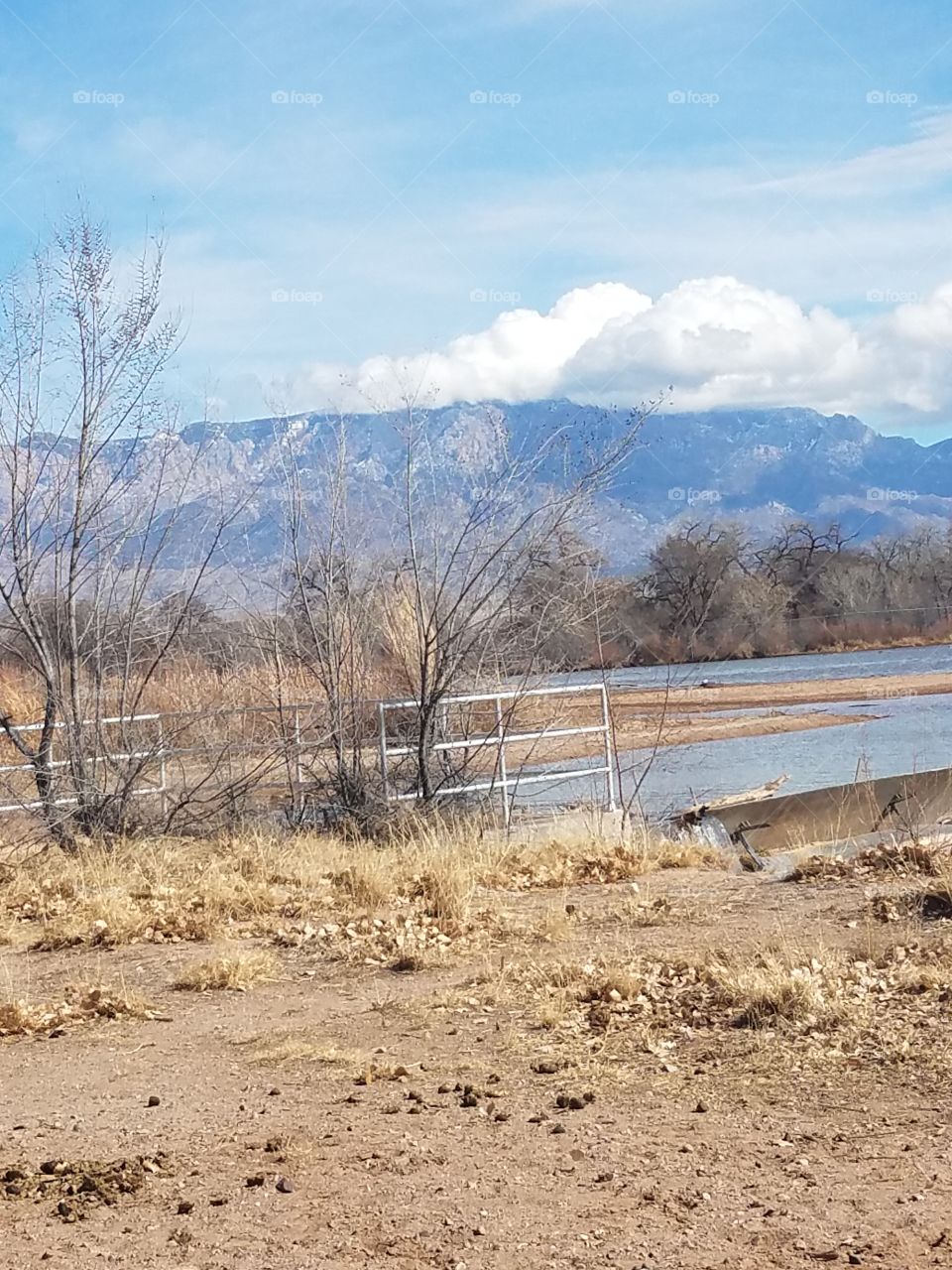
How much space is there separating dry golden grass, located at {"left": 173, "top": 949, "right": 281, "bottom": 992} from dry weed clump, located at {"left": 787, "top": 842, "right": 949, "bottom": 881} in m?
4.92

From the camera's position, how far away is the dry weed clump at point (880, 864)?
1093 centimetres

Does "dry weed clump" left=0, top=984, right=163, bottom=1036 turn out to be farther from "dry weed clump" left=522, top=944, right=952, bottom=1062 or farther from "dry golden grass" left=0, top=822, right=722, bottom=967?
"dry weed clump" left=522, top=944, right=952, bottom=1062

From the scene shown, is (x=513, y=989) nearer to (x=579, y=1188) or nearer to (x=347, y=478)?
(x=579, y=1188)

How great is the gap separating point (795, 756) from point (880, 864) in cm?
1731

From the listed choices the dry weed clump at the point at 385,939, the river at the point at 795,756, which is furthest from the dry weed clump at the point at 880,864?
the dry weed clump at the point at 385,939

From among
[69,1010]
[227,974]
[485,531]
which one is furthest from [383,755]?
[69,1010]

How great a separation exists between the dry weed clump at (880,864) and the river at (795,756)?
2.83m

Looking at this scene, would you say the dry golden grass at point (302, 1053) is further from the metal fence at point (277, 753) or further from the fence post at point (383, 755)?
the fence post at point (383, 755)

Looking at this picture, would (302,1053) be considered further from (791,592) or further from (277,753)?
(791,592)

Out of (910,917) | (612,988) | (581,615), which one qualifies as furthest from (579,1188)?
(581,615)

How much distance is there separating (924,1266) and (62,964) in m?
6.75

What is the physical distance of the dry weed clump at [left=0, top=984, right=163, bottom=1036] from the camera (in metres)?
7.59

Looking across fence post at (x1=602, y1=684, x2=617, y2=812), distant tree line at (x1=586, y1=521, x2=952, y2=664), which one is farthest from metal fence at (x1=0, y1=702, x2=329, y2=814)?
distant tree line at (x1=586, y1=521, x2=952, y2=664)

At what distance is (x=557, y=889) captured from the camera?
460 inches
